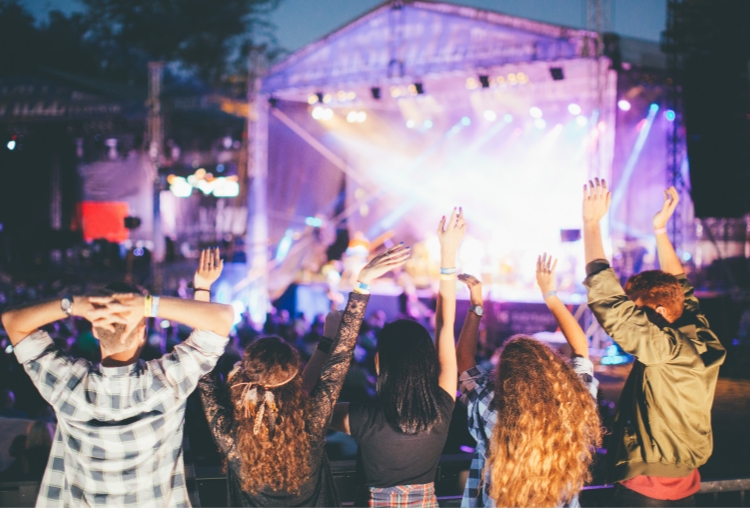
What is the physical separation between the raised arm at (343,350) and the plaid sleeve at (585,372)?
0.72 m

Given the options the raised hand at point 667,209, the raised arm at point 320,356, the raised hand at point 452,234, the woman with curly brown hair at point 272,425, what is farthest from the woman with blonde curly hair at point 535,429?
the raised hand at point 667,209

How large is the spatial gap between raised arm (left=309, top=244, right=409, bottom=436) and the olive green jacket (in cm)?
74

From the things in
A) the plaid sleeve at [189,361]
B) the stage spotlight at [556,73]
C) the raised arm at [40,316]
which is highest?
the stage spotlight at [556,73]

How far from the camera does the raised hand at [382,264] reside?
6.58 ft

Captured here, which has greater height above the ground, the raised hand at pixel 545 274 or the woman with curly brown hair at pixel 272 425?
the raised hand at pixel 545 274

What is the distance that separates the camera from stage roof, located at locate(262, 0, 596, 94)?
8.03 meters

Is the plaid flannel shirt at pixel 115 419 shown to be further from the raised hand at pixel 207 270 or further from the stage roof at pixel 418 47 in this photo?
the stage roof at pixel 418 47

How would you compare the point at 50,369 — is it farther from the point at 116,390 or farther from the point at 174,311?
the point at 174,311

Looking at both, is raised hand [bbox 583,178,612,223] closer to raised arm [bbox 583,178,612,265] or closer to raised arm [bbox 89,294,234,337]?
raised arm [bbox 583,178,612,265]

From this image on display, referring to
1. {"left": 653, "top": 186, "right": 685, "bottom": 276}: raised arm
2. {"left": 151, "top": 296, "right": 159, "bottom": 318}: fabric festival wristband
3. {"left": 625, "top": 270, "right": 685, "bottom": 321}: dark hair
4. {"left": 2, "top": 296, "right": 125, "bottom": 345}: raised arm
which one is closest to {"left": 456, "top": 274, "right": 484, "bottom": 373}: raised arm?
{"left": 625, "top": 270, "right": 685, "bottom": 321}: dark hair

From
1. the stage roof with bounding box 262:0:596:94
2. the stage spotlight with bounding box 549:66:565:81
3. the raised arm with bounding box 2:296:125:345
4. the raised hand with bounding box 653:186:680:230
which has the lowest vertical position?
the raised arm with bounding box 2:296:125:345

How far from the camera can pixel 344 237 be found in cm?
1239

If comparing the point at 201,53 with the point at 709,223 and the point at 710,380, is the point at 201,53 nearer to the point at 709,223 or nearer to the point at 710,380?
the point at 709,223
